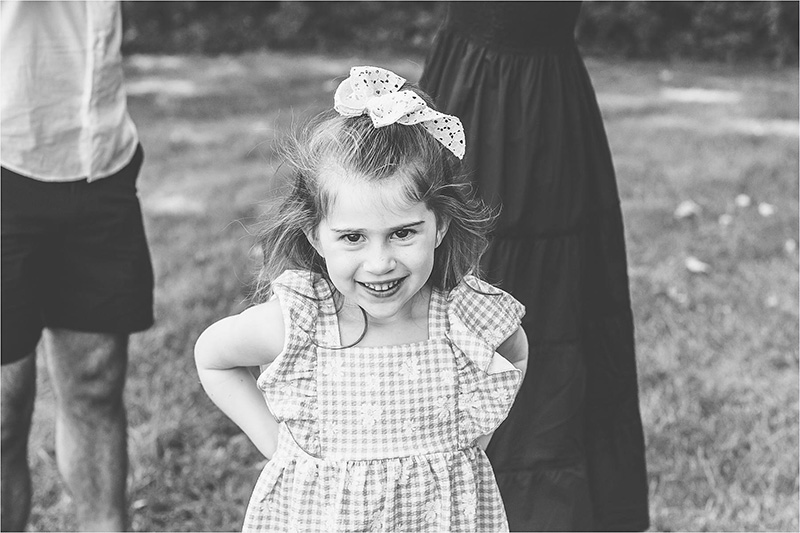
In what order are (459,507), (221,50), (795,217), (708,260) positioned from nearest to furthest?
(459,507), (708,260), (795,217), (221,50)

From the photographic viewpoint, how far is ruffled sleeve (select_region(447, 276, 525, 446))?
191cm

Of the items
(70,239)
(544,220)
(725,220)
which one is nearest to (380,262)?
(544,220)

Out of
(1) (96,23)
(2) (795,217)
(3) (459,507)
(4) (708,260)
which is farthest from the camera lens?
(2) (795,217)

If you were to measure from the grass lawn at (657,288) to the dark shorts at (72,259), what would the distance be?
28 centimetres

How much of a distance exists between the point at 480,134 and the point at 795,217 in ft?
9.46

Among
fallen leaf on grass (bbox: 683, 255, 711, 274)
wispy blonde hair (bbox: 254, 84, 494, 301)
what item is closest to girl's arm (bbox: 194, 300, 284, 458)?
wispy blonde hair (bbox: 254, 84, 494, 301)

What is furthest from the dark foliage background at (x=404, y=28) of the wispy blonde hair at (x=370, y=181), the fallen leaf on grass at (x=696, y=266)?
the wispy blonde hair at (x=370, y=181)

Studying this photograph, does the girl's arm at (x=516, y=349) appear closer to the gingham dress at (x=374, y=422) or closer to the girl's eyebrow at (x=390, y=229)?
the gingham dress at (x=374, y=422)

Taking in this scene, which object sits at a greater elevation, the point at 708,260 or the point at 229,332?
the point at 229,332

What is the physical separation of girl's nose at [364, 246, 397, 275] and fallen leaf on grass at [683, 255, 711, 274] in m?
2.89

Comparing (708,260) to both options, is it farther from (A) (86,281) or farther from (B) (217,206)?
(A) (86,281)

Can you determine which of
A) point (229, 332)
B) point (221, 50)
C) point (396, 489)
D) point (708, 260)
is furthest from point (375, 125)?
point (221, 50)

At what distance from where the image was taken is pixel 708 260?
4512 mm

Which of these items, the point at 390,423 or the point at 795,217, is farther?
the point at 795,217
